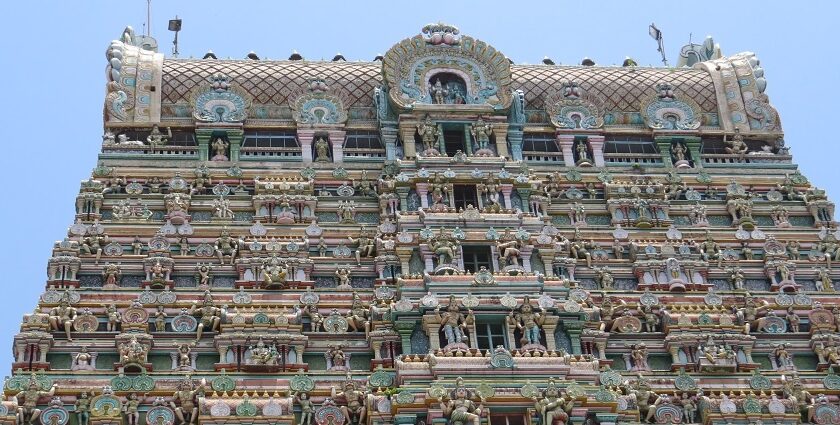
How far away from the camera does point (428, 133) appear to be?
121 ft

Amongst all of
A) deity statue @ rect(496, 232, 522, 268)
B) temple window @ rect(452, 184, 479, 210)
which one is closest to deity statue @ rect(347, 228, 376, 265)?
temple window @ rect(452, 184, 479, 210)

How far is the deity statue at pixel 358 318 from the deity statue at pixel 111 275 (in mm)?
4621

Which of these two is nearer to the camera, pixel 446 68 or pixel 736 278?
pixel 736 278

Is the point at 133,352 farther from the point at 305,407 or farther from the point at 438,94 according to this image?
the point at 438,94

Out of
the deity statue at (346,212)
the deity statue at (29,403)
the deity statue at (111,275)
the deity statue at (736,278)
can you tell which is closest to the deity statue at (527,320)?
the deity statue at (736,278)

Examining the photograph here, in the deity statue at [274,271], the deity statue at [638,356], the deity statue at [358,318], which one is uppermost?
the deity statue at [274,271]

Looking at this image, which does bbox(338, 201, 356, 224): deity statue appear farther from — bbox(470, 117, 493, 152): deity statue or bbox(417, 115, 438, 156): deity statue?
bbox(470, 117, 493, 152): deity statue

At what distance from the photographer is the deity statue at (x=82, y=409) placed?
28812 millimetres

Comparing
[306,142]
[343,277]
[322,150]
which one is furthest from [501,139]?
[343,277]

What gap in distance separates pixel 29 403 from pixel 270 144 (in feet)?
34.9

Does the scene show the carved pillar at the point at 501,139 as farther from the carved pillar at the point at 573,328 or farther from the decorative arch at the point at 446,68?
the carved pillar at the point at 573,328

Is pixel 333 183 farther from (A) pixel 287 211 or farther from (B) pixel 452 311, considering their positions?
(B) pixel 452 311

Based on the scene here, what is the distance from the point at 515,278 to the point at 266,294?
4822mm

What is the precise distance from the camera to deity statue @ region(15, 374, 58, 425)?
28547 millimetres
